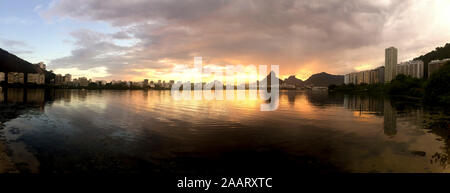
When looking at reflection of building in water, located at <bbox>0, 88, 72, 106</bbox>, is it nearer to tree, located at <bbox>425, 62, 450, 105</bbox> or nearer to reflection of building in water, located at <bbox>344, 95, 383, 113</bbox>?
reflection of building in water, located at <bbox>344, 95, 383, 113</bbox>

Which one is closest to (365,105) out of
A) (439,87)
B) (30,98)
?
(439,87)

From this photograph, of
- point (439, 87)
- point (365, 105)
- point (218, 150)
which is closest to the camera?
point (218, 150)

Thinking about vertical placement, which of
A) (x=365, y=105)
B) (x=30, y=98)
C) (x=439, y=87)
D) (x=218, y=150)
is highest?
(x=439, y=87)

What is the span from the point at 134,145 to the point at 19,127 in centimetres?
1758

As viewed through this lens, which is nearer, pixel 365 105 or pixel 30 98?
pixel 365 105

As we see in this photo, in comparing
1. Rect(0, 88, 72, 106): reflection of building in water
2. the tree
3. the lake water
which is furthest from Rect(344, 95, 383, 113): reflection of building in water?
Rect(0, 88, 72, 106): reflection of building in water

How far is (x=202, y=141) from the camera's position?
20.0 m

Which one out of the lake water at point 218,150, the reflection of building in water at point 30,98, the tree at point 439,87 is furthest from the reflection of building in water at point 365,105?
the reflection of building in water at point 30,98

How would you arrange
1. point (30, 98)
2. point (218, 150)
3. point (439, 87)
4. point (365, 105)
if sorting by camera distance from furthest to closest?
→ point (30, 98)
point (439, 87)
point (365, 105)
point (218, 150)

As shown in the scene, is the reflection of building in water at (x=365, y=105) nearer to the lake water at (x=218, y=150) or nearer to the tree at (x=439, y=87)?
the tree at (x=439, y=87)

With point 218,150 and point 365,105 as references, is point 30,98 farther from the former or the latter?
point 365,105

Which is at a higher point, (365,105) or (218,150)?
(365,105)

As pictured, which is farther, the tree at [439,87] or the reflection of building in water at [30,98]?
the tree at [439,87]
